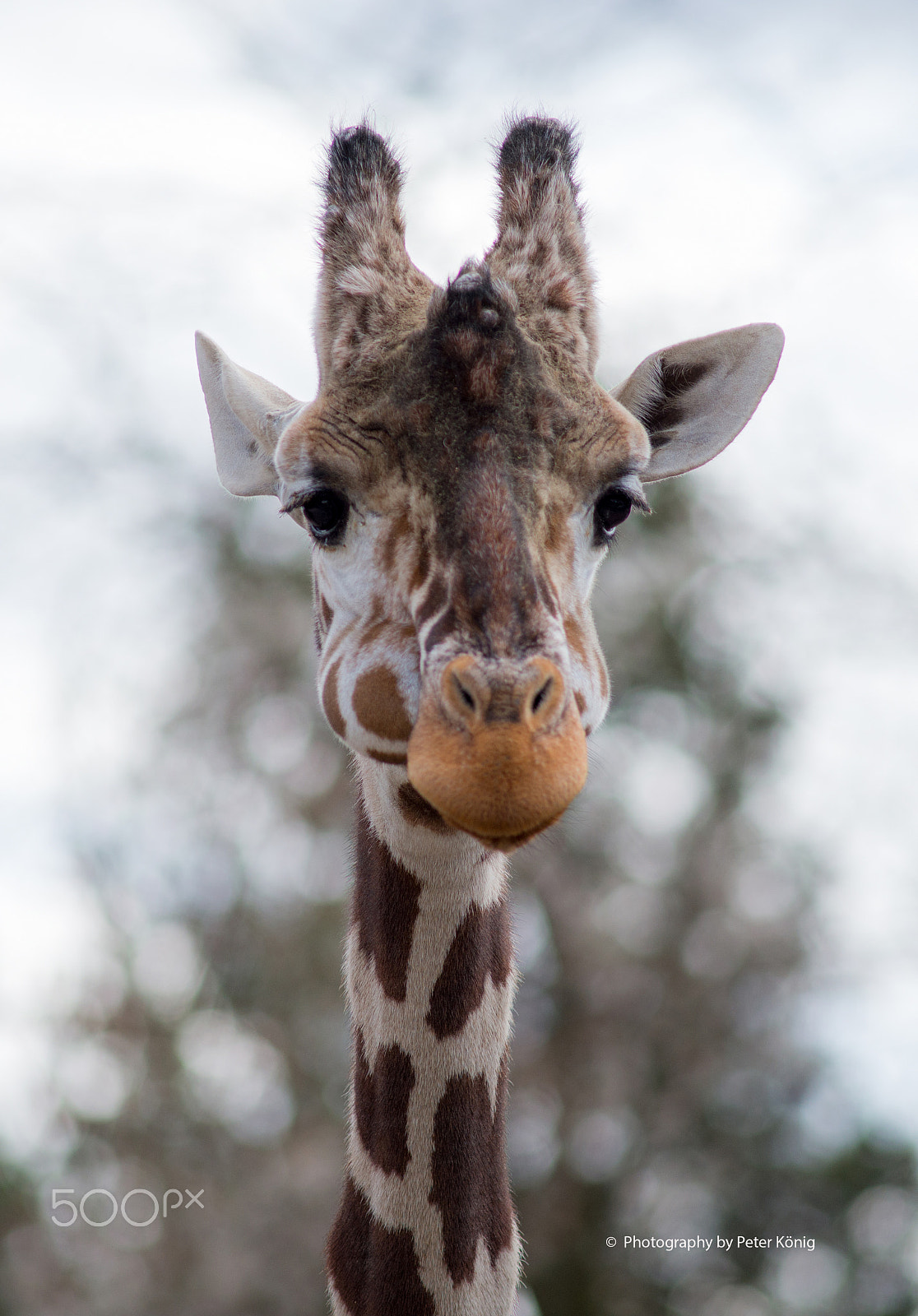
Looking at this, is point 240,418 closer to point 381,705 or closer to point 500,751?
point 381,705

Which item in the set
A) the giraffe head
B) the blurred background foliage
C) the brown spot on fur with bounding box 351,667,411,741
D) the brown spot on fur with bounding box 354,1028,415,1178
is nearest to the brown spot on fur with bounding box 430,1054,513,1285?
the brown spot on fur with bounding box 354,1028,415,1178

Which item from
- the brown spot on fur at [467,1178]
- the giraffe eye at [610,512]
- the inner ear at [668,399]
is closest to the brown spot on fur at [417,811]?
the brown spot on fur at [467,1178]

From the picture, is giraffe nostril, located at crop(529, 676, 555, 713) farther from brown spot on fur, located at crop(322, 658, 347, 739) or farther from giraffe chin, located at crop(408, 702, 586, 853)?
brown spot on fur, located at crop(322, 658, 347, 739)

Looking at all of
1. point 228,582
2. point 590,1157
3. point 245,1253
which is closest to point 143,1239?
point 245,1253

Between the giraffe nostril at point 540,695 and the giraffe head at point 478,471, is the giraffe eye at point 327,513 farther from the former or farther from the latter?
the giraffe nostril at point 540,695

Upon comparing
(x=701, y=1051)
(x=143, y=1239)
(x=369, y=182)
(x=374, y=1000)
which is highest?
(x=369, y=182)

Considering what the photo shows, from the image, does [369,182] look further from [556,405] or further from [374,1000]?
[374,1000]

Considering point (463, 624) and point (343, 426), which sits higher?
point (343, 426)

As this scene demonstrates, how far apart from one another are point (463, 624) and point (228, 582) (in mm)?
16424

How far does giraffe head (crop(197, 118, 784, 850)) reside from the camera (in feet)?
8.52

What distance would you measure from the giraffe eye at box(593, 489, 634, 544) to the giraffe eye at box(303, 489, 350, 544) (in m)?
0.74

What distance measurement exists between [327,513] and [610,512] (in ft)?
2.75

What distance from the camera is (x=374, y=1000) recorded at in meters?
3.62

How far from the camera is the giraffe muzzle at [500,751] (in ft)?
8.16
